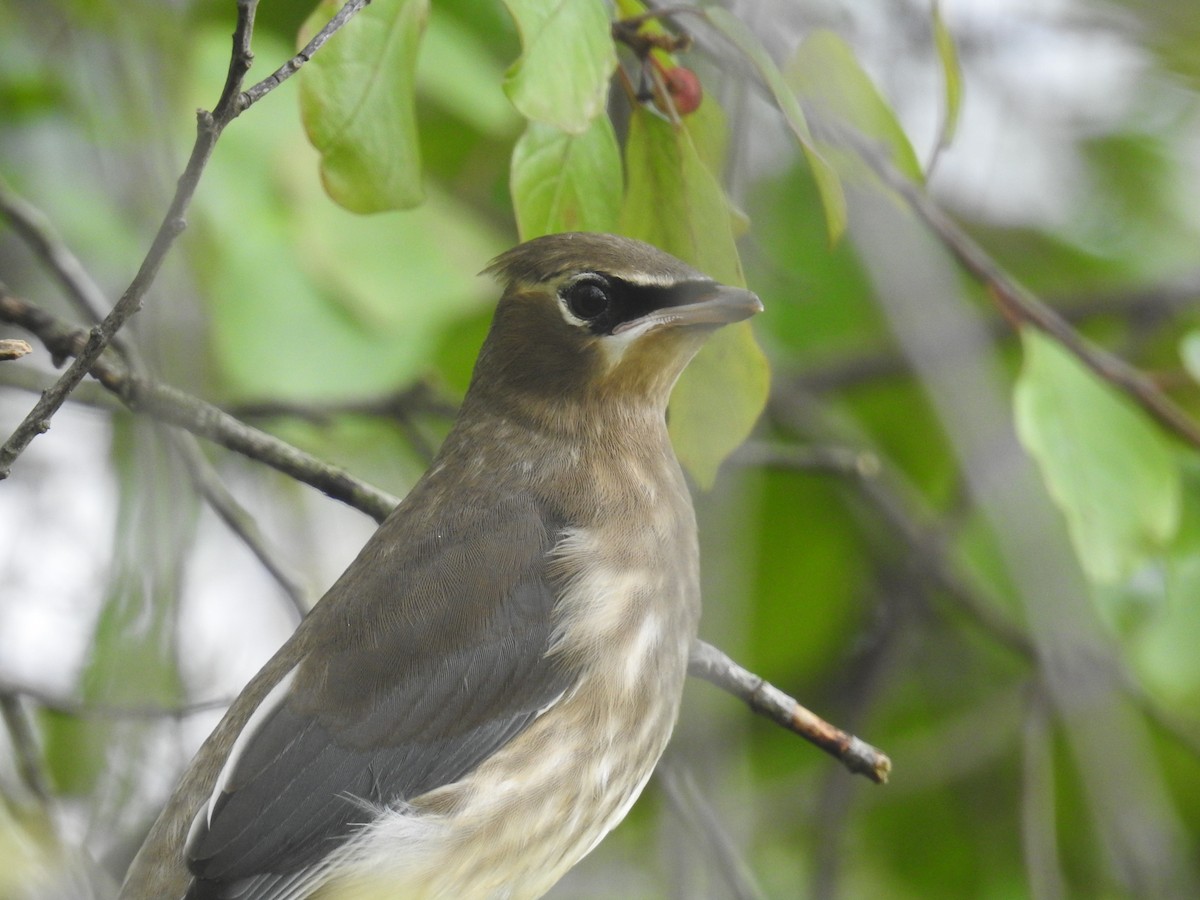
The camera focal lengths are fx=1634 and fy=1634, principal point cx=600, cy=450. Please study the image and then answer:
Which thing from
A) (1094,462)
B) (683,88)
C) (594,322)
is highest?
(683,88)

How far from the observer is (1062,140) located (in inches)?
226

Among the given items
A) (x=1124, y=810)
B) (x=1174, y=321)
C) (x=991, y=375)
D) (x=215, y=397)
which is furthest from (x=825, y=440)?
(x=1124, y=810)

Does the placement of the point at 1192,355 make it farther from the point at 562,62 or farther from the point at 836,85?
the point at 562,62

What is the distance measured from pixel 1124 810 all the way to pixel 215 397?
103 inches

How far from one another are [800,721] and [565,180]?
108cm

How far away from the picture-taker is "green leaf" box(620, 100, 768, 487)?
9.34ft

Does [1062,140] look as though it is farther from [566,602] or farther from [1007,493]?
[566,602]

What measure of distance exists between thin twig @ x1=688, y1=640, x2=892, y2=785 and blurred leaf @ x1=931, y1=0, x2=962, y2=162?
42.9 inches

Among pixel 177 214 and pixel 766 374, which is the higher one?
pixel 177 214

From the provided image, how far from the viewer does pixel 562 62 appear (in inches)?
102

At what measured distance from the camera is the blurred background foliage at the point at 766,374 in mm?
2988

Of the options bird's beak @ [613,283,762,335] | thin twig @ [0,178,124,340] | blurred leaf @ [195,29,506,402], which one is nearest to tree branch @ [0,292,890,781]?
thin twig @ [0,178,124,340]

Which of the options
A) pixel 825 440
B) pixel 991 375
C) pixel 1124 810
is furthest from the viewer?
pixel 825 440

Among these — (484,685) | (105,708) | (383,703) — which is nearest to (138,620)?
(105,708)
